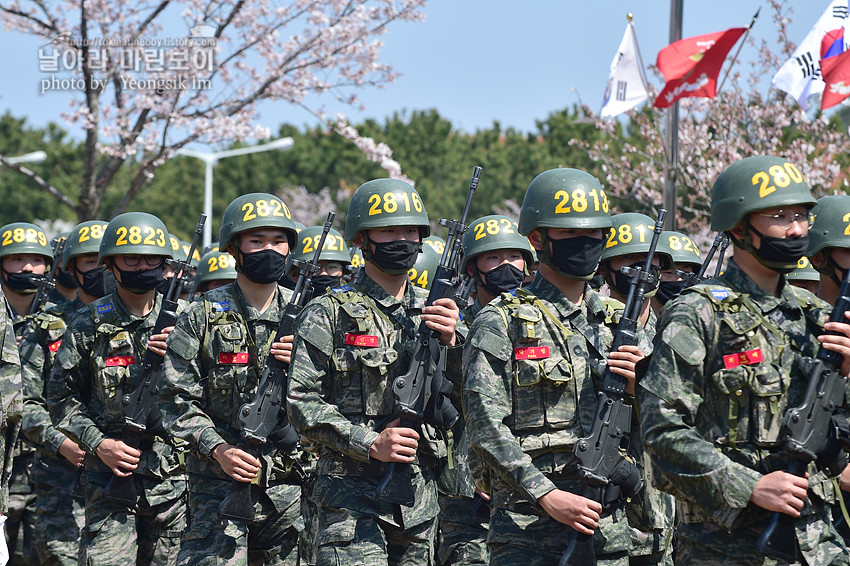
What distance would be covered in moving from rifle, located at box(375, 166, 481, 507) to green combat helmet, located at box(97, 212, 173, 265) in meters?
2.61

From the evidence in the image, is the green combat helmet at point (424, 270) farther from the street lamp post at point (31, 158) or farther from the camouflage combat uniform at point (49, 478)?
the street lamp post at point (31, 158)

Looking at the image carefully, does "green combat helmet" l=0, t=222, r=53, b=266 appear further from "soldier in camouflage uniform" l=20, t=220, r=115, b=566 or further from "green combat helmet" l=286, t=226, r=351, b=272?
"green combat helmet" l=286, t=226, r=351, b=272

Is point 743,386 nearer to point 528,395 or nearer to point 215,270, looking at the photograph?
point 528,395

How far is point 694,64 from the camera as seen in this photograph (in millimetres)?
16047

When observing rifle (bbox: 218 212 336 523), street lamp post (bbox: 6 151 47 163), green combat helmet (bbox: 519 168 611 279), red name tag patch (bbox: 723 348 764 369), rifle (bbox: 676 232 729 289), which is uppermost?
street lamp post (bbox: 6 151 47 163)

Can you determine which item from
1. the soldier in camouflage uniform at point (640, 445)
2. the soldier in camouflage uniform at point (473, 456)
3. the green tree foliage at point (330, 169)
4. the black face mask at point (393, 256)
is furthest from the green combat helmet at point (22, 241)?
the green tree foliage at point (330, 169)

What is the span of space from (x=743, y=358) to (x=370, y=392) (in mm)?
2436

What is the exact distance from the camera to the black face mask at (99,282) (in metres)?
9.61

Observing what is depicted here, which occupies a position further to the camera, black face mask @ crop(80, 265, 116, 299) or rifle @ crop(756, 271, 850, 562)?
black face mask @ crop(80, 265, 116, 299)

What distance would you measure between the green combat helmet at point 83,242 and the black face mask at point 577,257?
4994 mm

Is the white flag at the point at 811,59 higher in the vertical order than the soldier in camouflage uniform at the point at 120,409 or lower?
higher

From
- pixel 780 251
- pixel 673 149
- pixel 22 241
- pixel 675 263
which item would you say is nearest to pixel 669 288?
pixel 675 263

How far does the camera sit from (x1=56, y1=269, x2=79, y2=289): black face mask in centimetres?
1156

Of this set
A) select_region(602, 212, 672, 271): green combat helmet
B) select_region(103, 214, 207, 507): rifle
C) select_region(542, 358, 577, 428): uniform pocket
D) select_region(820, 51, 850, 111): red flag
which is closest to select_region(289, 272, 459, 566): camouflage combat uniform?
select_region(542, 358, 577, 428): uniform pocket
